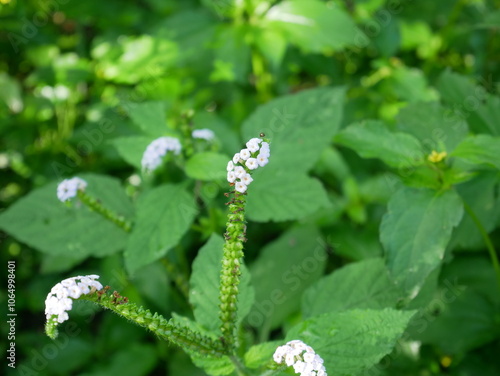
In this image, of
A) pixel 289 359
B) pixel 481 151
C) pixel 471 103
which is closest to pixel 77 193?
pixel 289 359

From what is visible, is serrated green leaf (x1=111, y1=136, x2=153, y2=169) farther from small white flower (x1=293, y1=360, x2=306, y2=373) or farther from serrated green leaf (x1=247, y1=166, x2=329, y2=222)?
small white flower (x1=293, y1=360, x2=306, y2=373)

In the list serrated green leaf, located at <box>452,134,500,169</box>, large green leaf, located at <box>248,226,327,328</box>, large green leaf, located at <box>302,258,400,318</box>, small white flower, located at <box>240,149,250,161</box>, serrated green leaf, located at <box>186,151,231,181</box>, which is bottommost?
large green leaf, located at <box>248,226,327,328</box>

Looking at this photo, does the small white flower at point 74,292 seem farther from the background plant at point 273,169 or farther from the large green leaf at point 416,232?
the large green leaf at point 416,232

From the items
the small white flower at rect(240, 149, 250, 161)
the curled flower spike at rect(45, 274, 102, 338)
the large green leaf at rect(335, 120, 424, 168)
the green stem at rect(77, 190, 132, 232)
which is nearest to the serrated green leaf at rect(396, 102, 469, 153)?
the large green leaf at rect(335, 120, 424, 168)

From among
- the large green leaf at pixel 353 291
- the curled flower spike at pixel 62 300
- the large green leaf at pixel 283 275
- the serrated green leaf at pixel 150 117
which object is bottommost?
the large green leaf at pixel 283 275

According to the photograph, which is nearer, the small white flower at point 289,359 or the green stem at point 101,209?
the small white flower at point 289,359

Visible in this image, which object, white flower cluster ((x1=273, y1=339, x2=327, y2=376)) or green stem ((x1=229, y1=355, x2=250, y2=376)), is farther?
green stem ((x1=229, y1=355, x2=250, y2=376))

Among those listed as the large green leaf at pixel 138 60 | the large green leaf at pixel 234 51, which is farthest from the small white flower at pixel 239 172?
the large green leaf at pixel 138 60

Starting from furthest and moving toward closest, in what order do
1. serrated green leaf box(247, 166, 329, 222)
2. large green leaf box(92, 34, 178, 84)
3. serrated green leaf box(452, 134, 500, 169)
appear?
large green leaf box(92, 34, 178, 84)
serrated green leaf box(247, 166, 329, 222)
serrated green leaf box(452, 134, 500, 169)

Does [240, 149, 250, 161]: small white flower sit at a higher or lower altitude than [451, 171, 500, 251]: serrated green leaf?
higher
